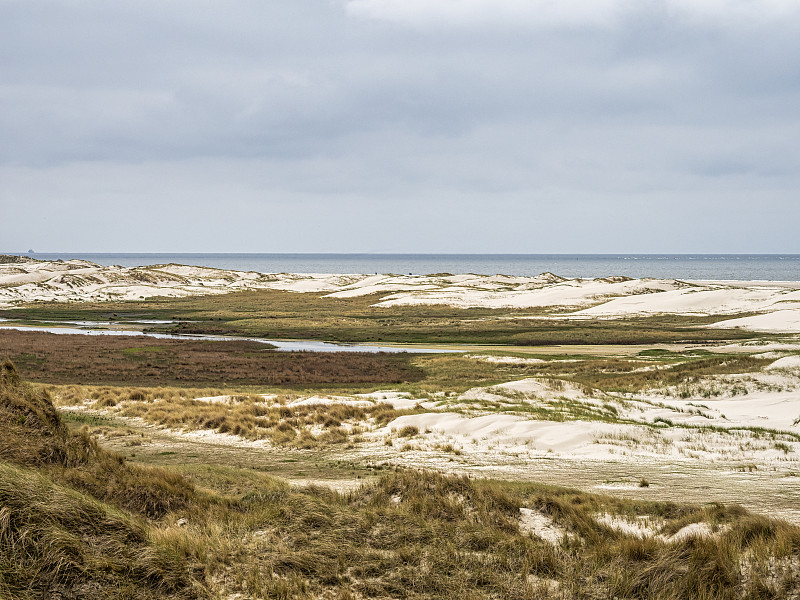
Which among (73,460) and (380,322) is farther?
(380,322)

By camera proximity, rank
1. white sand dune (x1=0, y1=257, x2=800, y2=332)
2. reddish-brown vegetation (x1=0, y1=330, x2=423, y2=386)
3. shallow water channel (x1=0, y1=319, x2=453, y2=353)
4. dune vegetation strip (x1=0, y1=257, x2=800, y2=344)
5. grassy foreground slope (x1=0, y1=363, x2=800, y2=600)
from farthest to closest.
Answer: white sand dune (x1=0, y1=257, x2=800, y2=332) < dune vegetation strip (x1=0, y1=257, x2=800, y2=344) < shallow water channel (x1=0, y1=319, x2=453, y2=353) < reddish-brown vegetation (x1=0, y1=330, x2=423, y2=386) < grassy foreground slope (x1=0, y1=363, x2=800, y2=600)

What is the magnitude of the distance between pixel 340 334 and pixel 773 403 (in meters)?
44.0

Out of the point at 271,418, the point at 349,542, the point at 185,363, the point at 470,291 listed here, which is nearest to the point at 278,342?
the point at 185,363

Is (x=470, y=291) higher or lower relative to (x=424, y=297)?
higher

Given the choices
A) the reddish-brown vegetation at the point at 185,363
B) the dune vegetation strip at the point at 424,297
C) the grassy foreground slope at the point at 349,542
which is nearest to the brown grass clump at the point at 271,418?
the grassy foreground slope at the point at 349,542

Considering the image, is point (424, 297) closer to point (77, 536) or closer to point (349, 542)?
point (349, 542)

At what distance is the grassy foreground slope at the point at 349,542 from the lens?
6738mm

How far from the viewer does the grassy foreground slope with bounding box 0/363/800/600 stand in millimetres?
6738

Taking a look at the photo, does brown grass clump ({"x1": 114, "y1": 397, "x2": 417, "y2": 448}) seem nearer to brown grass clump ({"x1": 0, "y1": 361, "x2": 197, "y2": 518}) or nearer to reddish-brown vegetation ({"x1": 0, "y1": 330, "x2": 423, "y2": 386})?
brown grass clump ({"x1": 0, "y1": 361, "x2": 197, "y2": 518})

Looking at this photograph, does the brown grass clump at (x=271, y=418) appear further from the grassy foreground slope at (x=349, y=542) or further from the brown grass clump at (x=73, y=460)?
the grassy foreground slope at (x=349, y=542)

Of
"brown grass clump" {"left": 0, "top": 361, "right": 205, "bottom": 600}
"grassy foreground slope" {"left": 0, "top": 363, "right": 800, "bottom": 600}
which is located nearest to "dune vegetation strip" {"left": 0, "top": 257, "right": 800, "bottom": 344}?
"grassy foreground slope" {"left": 0, "top": 363, "right": 800, "bottom": 600}

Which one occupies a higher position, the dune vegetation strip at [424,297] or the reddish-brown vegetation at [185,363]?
the dune vegetation strip at [424,297]

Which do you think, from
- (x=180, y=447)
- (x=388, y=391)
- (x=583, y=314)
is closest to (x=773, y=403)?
(x=388, y=391)

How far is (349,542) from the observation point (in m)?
8.09
